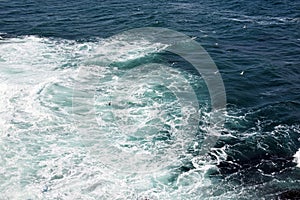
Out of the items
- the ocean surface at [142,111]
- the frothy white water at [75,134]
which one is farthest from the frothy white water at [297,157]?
the frothy white water at [75,134]

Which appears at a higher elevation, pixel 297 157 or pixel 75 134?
pixel 75 134

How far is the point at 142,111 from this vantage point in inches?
1334

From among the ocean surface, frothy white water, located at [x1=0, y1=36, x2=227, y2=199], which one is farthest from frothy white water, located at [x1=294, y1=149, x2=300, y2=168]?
frothy white water, located at [x1=0, y1=36, x2=227, y2=199]

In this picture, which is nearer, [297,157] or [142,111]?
[297,157]

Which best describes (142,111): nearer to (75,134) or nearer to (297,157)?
(75,134)

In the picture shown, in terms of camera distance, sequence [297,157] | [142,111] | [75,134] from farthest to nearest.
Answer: [142,111]
[75,134]
[297,157]

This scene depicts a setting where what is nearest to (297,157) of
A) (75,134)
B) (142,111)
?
(142,111)

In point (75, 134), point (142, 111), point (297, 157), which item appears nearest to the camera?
point (297, 157)

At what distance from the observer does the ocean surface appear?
25.9 meters

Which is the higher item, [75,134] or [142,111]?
[142,111]

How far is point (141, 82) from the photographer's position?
3862 cm

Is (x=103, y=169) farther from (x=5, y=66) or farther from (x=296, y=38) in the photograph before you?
(x=296, y=38)

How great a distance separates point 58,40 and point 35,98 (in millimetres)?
16137

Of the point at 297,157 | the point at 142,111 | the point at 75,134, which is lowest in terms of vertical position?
the point at 297,157
